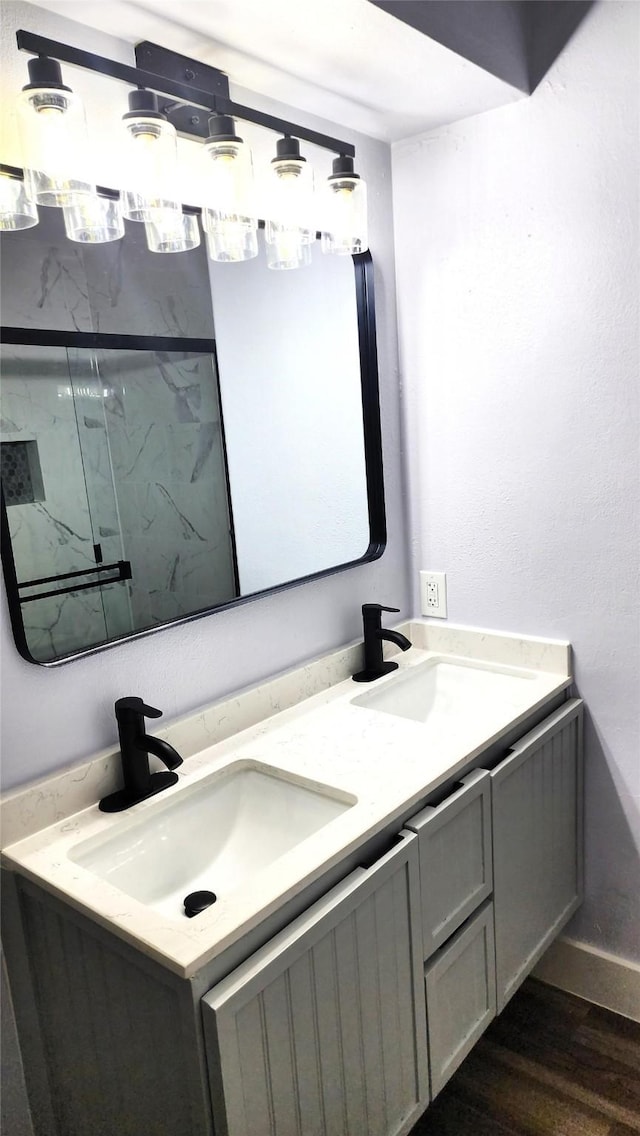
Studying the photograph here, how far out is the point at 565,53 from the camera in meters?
1.66

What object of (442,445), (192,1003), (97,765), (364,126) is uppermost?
(364,126)

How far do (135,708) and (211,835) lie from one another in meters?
0.28

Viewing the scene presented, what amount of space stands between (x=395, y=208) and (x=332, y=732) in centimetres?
131

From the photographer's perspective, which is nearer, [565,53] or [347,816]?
[347,816]

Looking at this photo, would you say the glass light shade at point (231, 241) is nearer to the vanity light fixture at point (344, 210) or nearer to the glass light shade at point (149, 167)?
the glass light shade at point (149, 167)

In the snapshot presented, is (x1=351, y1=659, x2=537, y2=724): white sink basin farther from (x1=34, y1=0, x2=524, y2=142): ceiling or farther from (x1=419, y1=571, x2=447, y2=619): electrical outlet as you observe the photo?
(x1=34, y1=0, x2=524, y2=142): ceiling

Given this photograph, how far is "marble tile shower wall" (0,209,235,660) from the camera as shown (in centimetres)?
130

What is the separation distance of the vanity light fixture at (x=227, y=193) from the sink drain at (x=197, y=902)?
1160 mm

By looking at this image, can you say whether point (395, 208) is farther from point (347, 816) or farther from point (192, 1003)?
point (192, 1003)

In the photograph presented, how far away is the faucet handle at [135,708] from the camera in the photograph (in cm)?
136

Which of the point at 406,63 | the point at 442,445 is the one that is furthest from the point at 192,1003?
the point at 406,63

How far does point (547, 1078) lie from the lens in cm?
178

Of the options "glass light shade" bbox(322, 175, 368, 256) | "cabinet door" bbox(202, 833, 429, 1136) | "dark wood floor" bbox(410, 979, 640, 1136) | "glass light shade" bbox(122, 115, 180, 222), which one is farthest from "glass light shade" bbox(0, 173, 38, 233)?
"dark wood floor" bbox(410, 979, 640, 1136)

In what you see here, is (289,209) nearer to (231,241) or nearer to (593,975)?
(231,241)
